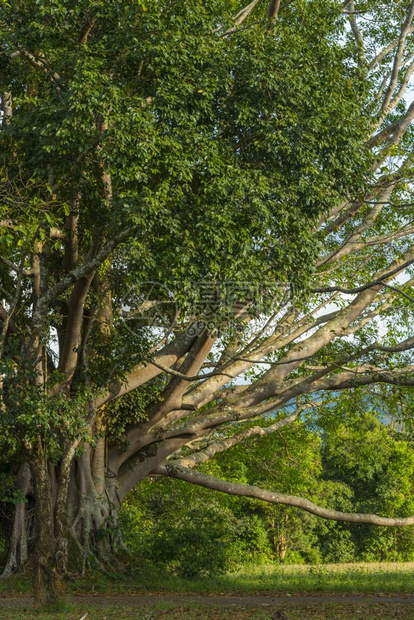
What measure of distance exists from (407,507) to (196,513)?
2868 cm

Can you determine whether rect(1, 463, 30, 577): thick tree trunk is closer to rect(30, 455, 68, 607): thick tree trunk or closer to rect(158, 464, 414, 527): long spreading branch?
rect(158, 464, 414, 527): long spreading branch

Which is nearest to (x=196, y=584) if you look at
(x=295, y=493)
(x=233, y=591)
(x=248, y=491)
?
(x=233, y=591)

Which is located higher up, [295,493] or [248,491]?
[295,493]

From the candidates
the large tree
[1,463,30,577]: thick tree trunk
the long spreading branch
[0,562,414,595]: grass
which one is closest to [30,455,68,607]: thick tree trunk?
the large tree

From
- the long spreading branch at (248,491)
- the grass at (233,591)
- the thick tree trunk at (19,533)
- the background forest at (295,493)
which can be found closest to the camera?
the grass at (233,591)

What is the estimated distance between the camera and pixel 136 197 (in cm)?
997

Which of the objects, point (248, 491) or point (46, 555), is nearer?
point (46, 555)

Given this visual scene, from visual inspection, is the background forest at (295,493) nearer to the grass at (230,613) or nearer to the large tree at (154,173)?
the grass at (230,613)

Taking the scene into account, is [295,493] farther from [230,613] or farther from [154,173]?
[154,173]

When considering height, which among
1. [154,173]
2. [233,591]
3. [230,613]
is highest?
[154,173]

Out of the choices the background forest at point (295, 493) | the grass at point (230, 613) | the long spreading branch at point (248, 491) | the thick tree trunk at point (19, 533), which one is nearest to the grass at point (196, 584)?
the thick tree trunk at point (19, 533)

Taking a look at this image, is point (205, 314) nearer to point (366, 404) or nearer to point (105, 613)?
point (105, 613)

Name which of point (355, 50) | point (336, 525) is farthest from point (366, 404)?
point (336, 525)

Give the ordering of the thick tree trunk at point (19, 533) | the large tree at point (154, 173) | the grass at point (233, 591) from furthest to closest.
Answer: the thick tree trunk at point (19, 533), the grass at point (233, 591), the large tree at point (154, 173)
